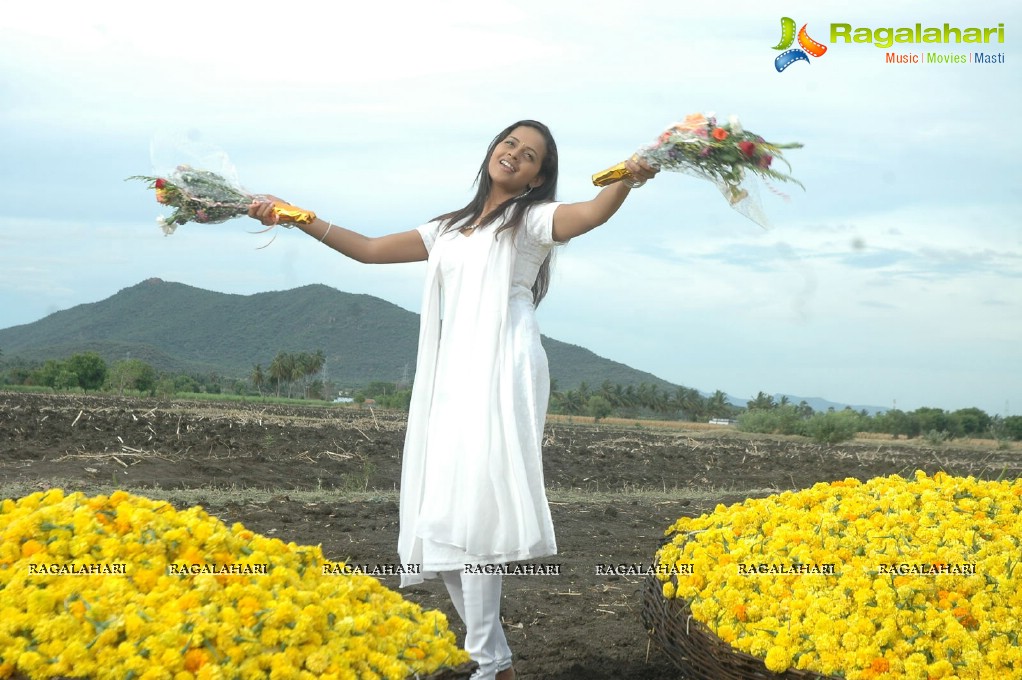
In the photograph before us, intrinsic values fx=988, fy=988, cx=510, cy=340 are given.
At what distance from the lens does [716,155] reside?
10.6 feet

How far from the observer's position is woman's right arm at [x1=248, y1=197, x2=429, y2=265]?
3830 millimetres

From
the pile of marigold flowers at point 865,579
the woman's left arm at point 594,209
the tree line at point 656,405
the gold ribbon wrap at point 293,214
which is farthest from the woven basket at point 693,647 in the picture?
the tree line at point 656,405

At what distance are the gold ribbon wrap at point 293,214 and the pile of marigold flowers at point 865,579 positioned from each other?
6.19ft

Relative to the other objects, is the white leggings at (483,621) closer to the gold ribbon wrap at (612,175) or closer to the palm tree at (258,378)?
the gold ribbon wrap at (612,175)

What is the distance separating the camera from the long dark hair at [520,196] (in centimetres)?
355

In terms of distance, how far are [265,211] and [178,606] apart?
71.9 inches

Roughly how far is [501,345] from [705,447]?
14.0 metres

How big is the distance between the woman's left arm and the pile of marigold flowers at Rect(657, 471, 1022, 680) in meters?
1.26

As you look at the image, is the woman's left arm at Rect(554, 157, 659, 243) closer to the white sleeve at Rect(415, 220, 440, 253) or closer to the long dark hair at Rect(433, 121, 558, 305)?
the long dark hair at Rect(433, 121, 558, 305)

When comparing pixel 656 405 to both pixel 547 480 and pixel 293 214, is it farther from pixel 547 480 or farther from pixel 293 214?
pixel 293 214

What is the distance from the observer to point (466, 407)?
11.0ft

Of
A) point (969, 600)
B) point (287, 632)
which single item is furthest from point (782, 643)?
point (287, 632)

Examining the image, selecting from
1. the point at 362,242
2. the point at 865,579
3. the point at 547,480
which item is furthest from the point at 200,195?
the point at 547,480

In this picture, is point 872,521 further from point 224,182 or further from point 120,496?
point 224,182
